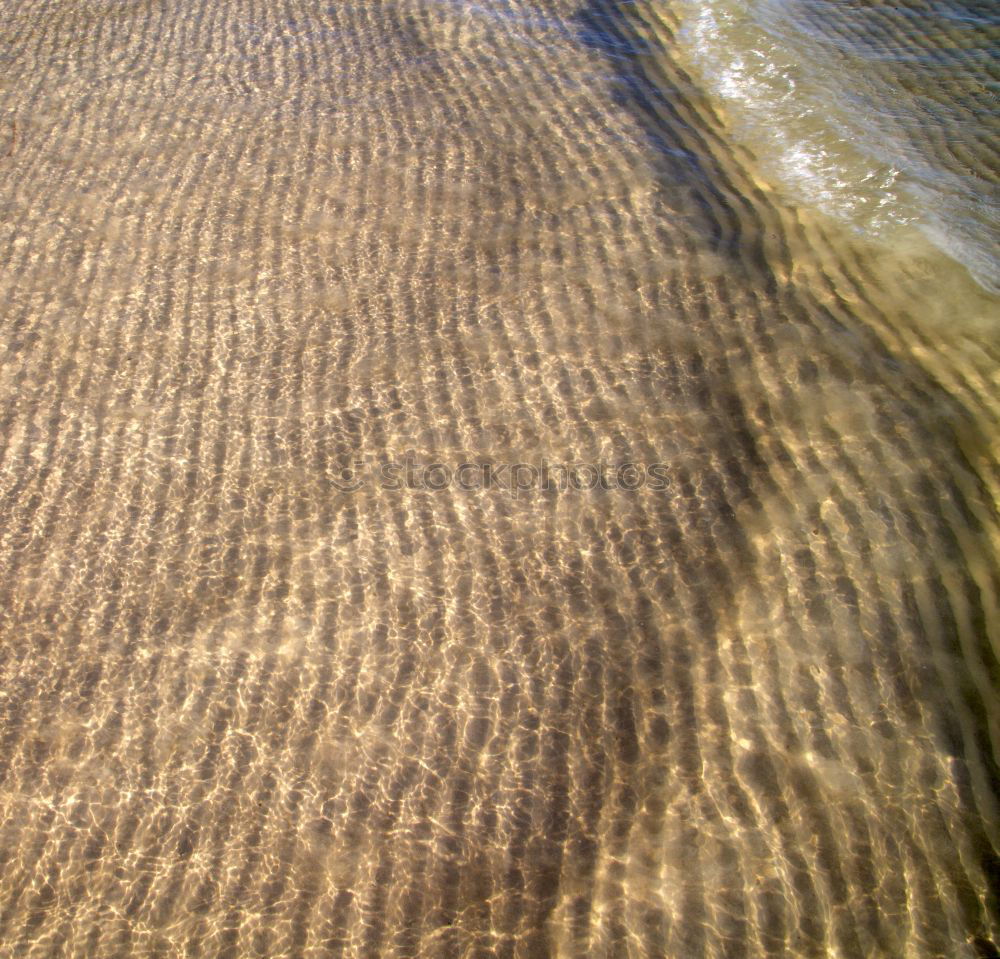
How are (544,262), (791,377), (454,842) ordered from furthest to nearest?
1. (544,262)
2. (791,377)
3. (454,842)

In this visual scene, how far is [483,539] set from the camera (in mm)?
3699

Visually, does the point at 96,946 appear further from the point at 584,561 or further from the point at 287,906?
the point at 584,561

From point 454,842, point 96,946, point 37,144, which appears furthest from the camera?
point 37,144

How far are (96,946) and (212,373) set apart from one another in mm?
2556

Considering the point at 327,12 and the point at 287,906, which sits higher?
the point at 327,12

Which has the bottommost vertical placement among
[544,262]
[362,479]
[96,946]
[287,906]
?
[96,946]

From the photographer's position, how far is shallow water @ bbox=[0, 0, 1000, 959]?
2832 mm

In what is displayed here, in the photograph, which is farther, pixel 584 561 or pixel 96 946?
pixel 584 561

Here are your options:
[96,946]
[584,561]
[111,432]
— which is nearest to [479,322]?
[584,561]

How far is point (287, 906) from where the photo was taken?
279 centimetres

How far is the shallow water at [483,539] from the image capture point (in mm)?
2832

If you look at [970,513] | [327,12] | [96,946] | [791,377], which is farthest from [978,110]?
[96,946]

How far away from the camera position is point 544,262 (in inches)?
194

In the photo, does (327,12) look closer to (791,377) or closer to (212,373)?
(212,373)
